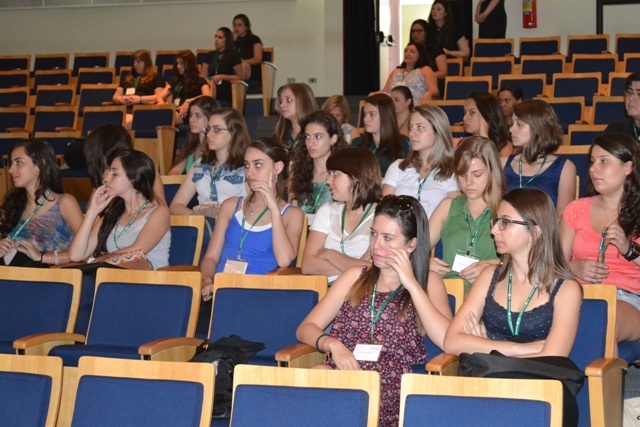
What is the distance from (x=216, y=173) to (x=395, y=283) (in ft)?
7.87

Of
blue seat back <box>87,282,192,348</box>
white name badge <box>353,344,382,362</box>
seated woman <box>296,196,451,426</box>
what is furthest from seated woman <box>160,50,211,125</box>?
white name badge <box>353,344,382,362</box>

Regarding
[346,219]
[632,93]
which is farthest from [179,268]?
[632,93]

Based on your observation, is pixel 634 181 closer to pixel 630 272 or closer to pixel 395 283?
pixel 630 272

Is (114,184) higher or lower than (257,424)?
higher

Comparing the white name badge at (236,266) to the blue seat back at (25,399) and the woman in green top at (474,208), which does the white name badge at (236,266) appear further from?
the blue seat back at (25,399)

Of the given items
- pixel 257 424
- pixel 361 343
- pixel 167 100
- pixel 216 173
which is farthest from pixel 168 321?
pixel 167 100

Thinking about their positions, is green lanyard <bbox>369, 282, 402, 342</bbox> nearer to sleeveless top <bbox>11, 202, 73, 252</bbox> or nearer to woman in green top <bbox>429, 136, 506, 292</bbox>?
woman in green top <bbox>429, 136, 506, 292</bbox>

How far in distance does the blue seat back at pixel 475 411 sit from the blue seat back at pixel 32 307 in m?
1.95

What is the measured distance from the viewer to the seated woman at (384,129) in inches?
222

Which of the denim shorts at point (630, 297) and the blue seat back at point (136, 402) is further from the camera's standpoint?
the denim shorts at point (630, 297)

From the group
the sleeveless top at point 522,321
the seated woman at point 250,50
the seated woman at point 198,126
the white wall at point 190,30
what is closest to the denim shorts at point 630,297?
the sleeveless top at point 522,321

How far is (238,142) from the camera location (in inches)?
214

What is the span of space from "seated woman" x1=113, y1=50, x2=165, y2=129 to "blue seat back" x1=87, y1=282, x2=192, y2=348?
570 cm

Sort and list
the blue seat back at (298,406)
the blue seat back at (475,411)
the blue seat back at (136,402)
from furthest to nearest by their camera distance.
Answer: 1. the blue seat back at (136,402)
2. the blue seat back at (298,406)
3. the blue seat back at (475,411)
